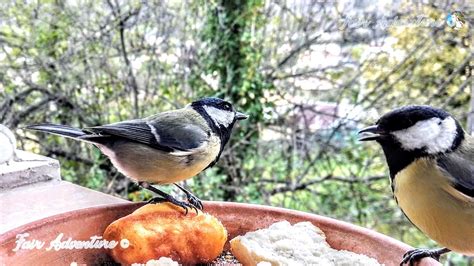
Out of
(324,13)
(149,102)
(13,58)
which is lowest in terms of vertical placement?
(149,102)

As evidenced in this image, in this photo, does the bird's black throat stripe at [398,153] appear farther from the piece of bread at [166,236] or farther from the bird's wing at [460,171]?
the piece of bread at [166,236]

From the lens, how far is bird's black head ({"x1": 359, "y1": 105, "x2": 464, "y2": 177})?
784 mm

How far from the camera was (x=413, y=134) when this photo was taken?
786 millimetres

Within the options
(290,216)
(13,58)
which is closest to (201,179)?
(13,58)

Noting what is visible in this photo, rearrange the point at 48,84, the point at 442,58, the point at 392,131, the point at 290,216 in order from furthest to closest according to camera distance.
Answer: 1. the point at 48,84
2. the point at 442,58
3. the point at 290,216
4. the point at 392,131

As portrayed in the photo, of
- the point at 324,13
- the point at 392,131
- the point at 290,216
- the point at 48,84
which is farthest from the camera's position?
the point at 48,84

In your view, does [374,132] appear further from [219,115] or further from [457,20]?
[457,20]

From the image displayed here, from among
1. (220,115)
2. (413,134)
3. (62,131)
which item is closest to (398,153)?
(413,134)

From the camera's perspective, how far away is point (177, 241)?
0.82m

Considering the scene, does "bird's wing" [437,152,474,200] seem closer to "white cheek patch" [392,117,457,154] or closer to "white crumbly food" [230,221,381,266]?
"white cheek patch" [392,117,457,154]

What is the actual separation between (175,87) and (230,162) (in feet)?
1.24

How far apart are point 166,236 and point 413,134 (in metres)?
0.39

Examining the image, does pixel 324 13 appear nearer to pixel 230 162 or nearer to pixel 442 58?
pixel 442 58

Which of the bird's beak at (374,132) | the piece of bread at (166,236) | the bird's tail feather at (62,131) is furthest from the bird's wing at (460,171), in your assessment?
the bird's tail feather at (62,131)
